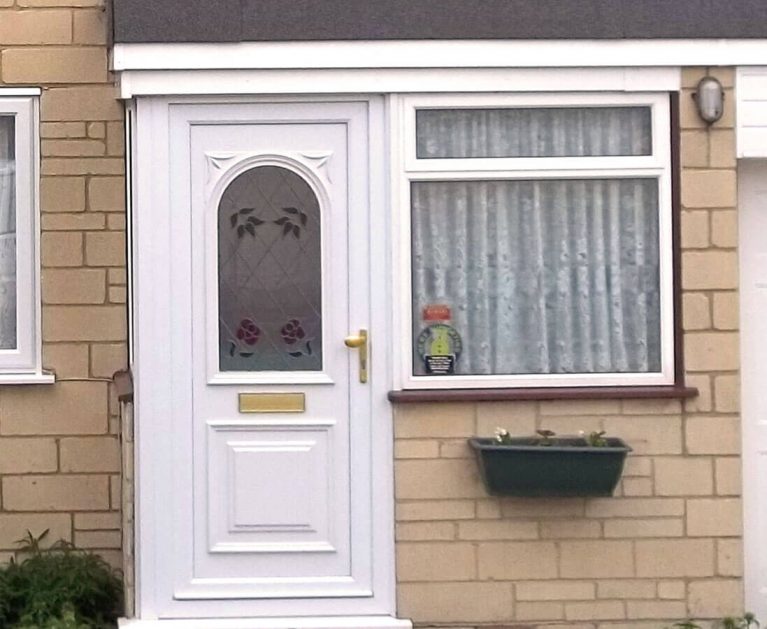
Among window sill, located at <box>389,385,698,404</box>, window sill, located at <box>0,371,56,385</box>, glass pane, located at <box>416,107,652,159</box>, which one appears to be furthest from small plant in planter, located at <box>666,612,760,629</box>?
window sill, located at <box>0,371,56,385</box>

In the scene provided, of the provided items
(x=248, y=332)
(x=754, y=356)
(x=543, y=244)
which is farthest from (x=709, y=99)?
(x=248, y=332)

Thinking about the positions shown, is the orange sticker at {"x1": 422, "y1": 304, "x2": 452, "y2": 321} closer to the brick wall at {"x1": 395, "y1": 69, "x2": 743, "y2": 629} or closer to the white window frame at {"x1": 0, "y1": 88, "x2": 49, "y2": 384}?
the brick wall at {"x1": 395, "y1": 69, "x2": 743, "y2": 629}

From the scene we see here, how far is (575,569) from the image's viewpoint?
22.6 feet

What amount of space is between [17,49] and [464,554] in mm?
3071

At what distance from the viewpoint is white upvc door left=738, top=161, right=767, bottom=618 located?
7.12 metres

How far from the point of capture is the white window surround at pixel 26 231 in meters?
7.43

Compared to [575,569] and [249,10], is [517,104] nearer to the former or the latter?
[249,10]

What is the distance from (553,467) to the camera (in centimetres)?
663

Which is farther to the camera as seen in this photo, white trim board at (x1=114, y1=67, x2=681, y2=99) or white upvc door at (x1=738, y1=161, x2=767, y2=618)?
white upvc door at (x1=738, y1=161, x2=767, y2=618)

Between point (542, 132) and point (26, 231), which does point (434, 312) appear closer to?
point (542, 132)

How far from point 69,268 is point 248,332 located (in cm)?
105

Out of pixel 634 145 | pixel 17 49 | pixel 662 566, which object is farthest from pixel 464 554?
pixel 17 49

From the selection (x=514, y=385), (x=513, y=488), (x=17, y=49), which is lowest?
(x=513, y=488)

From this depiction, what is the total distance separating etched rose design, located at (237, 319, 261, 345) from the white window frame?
1.08m
